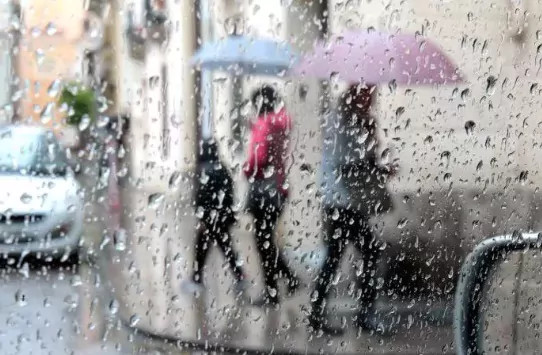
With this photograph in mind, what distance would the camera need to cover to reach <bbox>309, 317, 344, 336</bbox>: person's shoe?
1520 millimetres

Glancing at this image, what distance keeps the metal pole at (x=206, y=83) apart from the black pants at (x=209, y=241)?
19cm

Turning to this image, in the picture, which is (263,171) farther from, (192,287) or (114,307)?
(114,307)

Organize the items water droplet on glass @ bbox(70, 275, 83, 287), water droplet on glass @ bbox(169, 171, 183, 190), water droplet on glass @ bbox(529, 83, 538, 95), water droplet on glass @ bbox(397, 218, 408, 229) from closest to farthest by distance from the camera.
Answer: water droplet on glass @ bbox(70, 275, 83, 287) → water droplet on glass @ bbox(169, 171, 183, 190) → water droplet on glass @ bbox(397, 218, 408, 229) → water droplet on glass @ bbox(529, 83, 538, 95)

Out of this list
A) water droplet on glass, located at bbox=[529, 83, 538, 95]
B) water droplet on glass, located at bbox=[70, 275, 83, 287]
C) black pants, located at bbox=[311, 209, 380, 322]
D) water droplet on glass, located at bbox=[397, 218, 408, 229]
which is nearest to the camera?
water droplet on glass, located at bbox=[70, 275, 83, 287]

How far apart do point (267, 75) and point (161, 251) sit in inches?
17.4

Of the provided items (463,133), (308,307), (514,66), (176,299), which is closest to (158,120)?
(176,299)

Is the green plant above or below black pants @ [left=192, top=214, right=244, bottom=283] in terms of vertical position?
above

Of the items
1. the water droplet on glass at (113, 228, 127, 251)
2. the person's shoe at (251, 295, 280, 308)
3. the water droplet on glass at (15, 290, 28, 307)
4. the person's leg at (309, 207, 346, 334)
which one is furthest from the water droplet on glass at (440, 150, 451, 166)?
the water droplet on glass at (15, 290, 28, 307)

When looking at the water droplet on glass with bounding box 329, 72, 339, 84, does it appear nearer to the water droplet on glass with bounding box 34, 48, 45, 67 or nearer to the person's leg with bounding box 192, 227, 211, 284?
the person's leg with bounding box 192, 227, 211, 284

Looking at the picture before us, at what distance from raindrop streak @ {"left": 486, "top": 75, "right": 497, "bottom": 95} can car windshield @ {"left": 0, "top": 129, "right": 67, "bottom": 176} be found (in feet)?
3.72

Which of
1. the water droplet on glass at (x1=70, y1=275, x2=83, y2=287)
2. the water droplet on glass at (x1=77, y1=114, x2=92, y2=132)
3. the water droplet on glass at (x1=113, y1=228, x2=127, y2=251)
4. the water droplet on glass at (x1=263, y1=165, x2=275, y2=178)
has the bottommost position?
the water droplet on glass at (x1=70, y1=275, x2=83, y2=287)

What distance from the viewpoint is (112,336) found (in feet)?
4.13

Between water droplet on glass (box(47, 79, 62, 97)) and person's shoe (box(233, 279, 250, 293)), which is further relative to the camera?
person's shoe (box(233, 279, 250, 293))

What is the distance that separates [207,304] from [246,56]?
1.77ft
